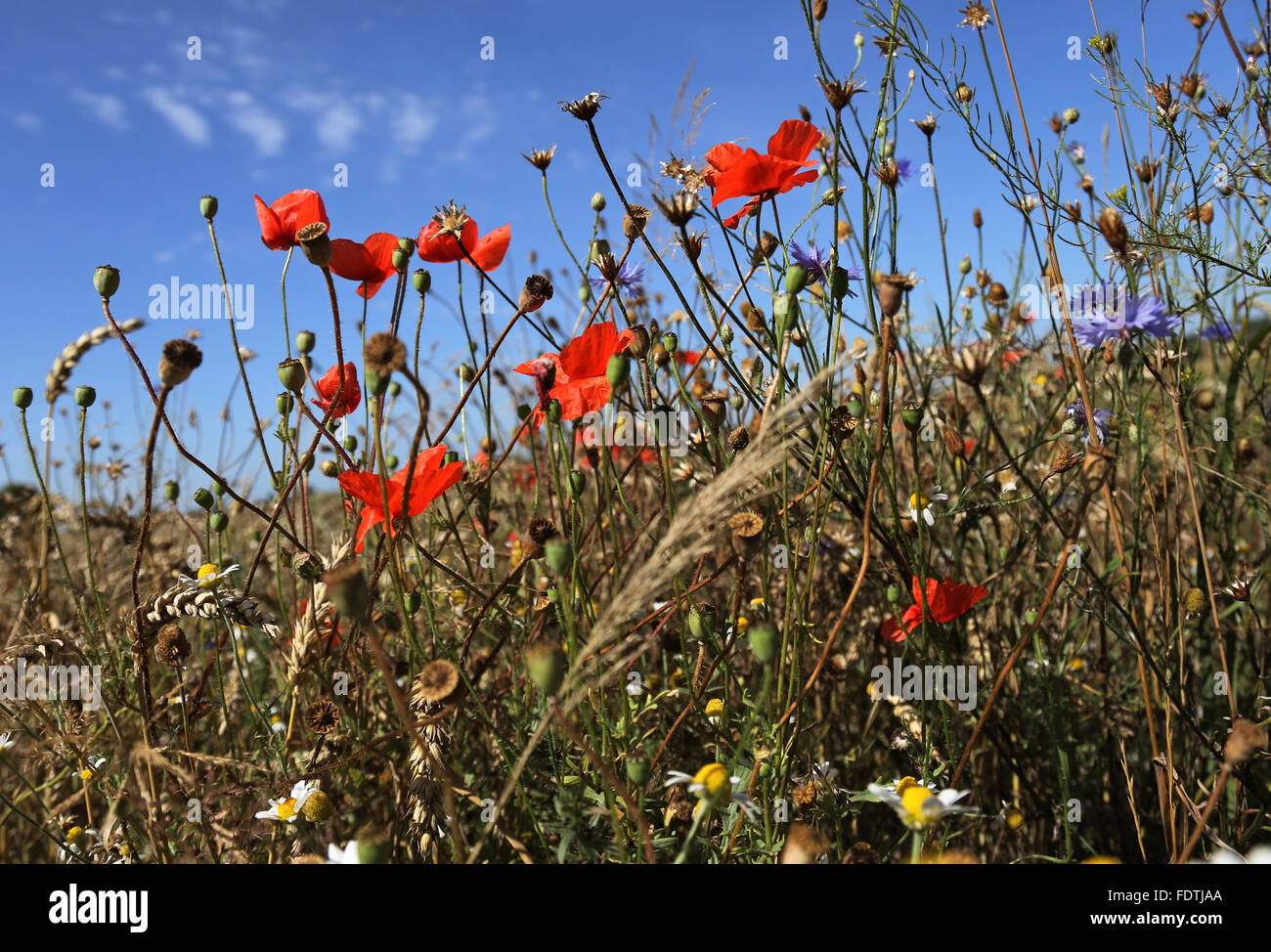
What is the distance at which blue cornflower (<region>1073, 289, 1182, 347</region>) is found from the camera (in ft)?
3.47

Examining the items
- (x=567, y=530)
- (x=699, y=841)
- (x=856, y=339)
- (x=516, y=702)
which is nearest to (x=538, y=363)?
(x=567, y=530)

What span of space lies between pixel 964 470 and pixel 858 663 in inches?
18.6

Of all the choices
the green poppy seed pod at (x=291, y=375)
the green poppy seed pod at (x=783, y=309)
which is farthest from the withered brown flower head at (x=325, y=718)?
the green poppy seed pod at (x=783, y=309)

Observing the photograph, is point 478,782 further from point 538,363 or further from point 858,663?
point 858,663

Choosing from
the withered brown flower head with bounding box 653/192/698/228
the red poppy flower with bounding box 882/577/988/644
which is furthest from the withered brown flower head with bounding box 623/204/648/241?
the red poppy flower with bounding box 882/577/988/644

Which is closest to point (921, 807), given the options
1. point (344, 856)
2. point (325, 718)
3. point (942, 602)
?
point (942, 602)

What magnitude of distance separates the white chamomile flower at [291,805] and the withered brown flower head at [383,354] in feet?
1.91

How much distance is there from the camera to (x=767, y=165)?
3.74ft

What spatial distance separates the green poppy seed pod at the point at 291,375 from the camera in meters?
1.08

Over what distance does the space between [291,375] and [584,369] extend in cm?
44

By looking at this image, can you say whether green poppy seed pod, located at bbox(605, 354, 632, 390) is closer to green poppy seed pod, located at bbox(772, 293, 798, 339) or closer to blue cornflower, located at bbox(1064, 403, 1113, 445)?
green poppy seed pod, located at bbox(772, 293, 798, 339)

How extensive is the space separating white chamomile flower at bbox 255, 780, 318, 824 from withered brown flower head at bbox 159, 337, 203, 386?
1.83ft

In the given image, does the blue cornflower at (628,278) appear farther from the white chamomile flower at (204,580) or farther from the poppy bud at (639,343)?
the white chamomile flower at (204,580)

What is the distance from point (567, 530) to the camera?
3.93 ft
